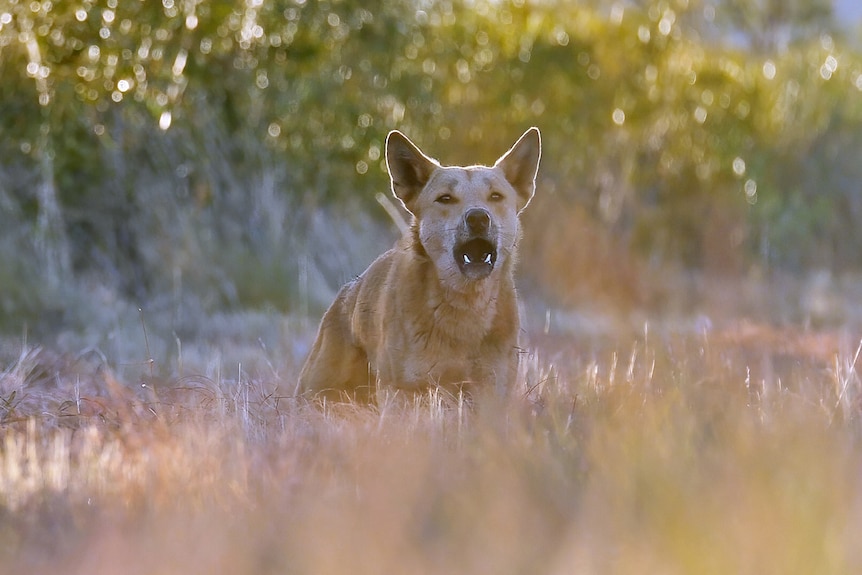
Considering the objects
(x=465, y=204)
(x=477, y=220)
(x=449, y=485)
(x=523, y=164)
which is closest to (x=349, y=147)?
(x=523, y=164)

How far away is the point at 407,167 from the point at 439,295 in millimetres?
836

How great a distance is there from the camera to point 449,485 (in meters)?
4.01

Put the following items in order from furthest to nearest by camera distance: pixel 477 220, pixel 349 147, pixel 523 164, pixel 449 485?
pixel 349 147 < pixel 523 164 < pixel 477 220 < pixel 449 485

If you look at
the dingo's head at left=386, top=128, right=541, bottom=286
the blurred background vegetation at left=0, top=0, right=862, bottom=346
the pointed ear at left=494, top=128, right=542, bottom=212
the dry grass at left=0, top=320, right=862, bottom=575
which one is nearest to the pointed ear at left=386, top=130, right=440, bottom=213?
the dingo's head at left=386, top=128, right=541, bottom=286

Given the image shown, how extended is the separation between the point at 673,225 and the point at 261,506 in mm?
15815

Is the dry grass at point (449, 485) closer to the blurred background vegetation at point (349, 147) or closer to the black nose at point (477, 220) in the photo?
the black nose at point (477, 220)

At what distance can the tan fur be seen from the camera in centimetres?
600

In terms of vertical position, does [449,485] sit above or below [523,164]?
below

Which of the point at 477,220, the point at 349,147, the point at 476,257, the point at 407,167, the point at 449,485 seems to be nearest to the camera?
the point at 449,485

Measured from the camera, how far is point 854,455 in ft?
14.2

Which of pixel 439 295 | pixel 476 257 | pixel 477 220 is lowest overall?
pixel 439 295

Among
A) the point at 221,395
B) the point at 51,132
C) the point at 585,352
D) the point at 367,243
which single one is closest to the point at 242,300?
the point at 367,243

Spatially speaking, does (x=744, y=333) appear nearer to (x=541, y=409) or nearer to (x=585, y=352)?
(x=585, y=352)

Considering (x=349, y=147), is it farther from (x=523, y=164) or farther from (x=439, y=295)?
(x=439, y=295)
